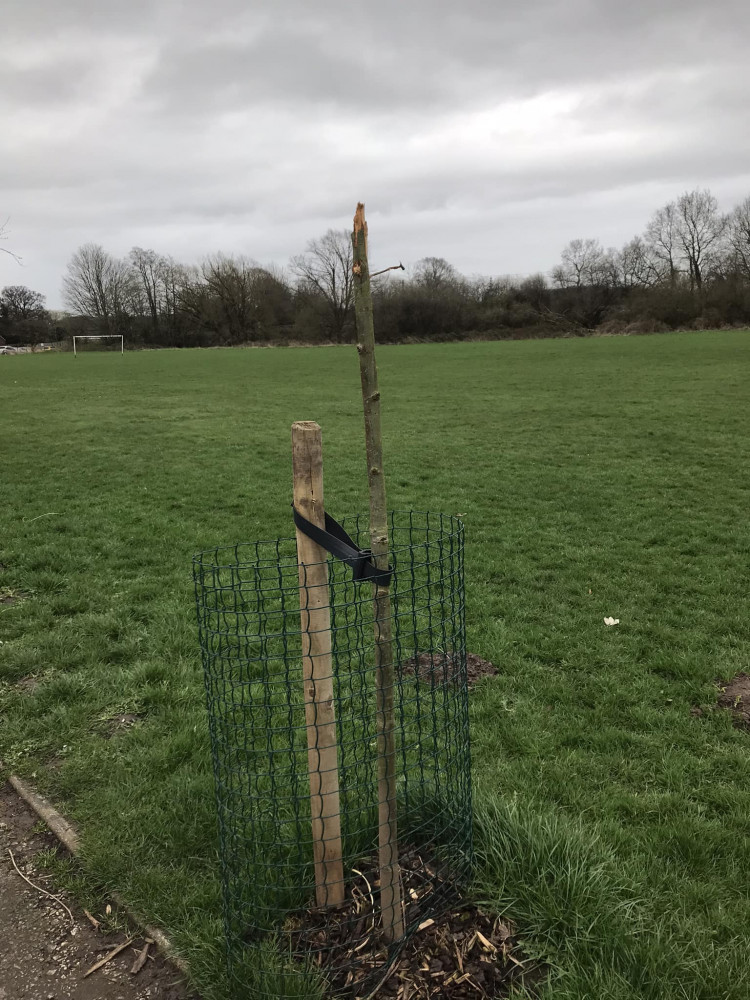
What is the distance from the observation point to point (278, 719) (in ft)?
11.9

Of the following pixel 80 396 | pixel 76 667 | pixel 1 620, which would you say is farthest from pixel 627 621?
pixel 80 396

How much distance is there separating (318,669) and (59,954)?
1.39 meters

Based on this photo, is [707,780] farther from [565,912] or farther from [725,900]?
[565,912]

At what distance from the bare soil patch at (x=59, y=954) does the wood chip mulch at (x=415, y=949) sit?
1.49 ft

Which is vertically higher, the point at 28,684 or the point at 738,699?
the point at 28,684

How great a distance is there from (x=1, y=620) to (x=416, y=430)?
34.4ft

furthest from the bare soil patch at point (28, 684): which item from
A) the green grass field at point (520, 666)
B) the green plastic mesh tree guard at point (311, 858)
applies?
the green plastic mesh tree guard at point (311, 858)

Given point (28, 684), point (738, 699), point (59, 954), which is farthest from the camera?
point (28, 684)

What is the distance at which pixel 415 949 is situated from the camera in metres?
2.13

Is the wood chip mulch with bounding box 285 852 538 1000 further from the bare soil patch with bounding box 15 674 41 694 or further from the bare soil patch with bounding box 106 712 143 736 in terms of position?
the bare soil patch with bounding box 15 674 41 694

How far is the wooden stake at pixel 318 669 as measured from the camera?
2025 millimetres

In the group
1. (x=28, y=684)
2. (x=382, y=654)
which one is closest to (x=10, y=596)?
(x=28, y=684)

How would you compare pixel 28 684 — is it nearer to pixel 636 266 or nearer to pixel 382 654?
pixel 382 654

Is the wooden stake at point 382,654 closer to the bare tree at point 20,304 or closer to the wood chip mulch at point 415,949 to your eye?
the wood chip mulch at point 415,949
